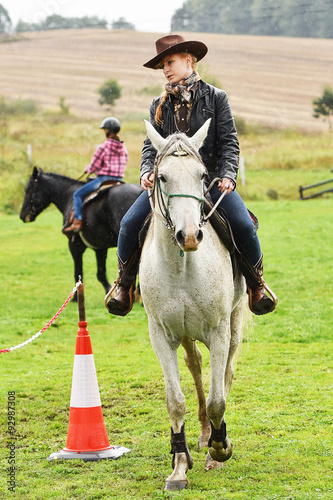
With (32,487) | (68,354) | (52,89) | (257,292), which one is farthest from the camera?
(52,89)

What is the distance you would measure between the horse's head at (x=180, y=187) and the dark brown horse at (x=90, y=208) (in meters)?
7.46

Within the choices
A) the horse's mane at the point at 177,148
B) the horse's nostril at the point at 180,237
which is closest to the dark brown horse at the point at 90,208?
the horse's mane at the point at 177,148

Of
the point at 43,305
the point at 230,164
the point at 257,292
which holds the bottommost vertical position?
the point at 43,305

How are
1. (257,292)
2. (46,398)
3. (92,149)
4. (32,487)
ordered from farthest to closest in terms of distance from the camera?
(92,149)
(46,398)
(257,292)
(32,487)

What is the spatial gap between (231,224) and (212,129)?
0.76 meters

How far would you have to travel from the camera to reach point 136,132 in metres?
40.6

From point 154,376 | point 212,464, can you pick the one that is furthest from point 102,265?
point 212,464

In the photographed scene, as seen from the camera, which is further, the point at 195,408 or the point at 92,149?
the point at 92,149

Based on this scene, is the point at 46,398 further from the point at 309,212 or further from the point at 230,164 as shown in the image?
the point at 309,212

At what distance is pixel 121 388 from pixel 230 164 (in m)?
3.60

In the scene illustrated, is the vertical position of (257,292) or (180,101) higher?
(180,101)

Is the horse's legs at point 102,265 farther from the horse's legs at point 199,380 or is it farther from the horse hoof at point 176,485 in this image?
the horse hoof at point 176,485

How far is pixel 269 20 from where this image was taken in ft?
204

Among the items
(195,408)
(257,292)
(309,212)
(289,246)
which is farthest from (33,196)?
(309,212)
